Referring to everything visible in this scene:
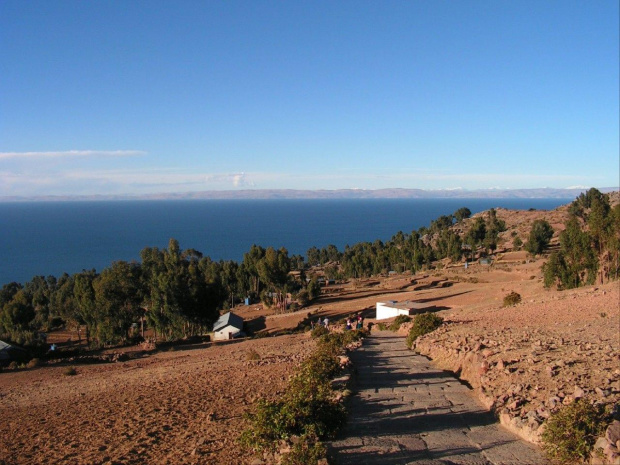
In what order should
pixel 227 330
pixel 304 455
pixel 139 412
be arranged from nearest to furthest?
pixel 304 455, pixel 139 412, pixel 227 330

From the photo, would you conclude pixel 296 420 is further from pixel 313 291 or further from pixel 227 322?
pixel 313 291

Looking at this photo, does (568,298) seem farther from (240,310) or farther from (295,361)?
(240,310)

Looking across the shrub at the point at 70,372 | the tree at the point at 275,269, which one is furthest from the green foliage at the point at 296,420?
the tree at the point at 275,269

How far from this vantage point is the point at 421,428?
26.9 feet

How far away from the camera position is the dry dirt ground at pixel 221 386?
29.2 feet

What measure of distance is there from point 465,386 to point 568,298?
1772cm

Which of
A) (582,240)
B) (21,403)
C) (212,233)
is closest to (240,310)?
(582,240)

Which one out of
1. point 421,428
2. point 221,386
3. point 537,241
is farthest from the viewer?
point 537,241

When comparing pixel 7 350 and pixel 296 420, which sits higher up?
pixel 296 420

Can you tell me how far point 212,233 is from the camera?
186m

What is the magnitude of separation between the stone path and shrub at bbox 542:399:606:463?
1.15 feet

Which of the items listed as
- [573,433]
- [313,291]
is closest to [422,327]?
[573,433]

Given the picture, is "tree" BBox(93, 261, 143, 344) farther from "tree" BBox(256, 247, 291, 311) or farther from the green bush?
the green bush

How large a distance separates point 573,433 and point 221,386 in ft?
30.6
